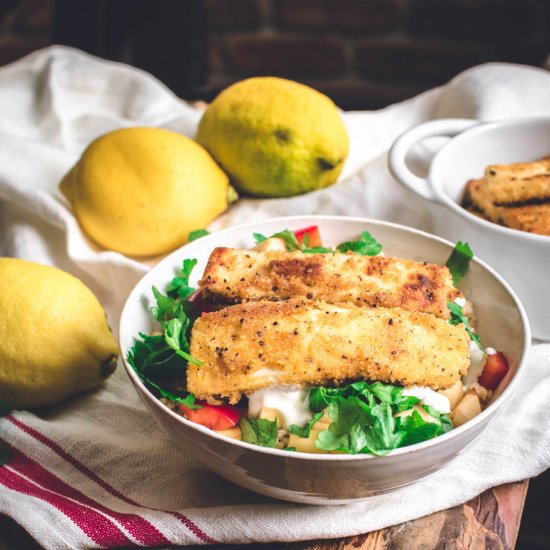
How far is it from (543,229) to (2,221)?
3.73 feet

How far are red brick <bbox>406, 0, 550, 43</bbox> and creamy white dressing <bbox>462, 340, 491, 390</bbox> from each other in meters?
2.26

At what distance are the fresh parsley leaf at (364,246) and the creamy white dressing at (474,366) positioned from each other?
0.78 ft

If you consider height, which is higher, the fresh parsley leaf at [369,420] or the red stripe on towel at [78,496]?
the fresh parsley leaf at [369,420]

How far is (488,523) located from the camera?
96 cm

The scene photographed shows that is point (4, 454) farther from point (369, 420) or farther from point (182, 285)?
point (369, 420)

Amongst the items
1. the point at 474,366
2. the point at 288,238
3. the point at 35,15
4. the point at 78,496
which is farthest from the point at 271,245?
the point at 35,15

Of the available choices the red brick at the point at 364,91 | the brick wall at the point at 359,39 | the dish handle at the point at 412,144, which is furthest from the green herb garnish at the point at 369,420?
the red brick at the point at 364,91

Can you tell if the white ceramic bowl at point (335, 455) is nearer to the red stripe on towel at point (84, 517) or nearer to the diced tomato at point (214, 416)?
the diced tomato at point (214, 416)

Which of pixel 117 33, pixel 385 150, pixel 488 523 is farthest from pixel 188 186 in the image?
pixel 117 33

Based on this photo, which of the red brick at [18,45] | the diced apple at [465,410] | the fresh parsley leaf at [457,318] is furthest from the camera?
the red brick at [18,45]

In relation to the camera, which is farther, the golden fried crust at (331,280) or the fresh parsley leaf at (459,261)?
the fresh parsley leaf at (459,261)

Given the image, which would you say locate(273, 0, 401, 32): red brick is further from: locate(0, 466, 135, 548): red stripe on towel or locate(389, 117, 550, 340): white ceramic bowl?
locate(0, 466, 135, 548): red stripe on towel

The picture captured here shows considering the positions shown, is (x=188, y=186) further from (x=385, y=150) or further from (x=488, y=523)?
(x=488, y=523)

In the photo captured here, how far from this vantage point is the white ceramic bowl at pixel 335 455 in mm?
822
